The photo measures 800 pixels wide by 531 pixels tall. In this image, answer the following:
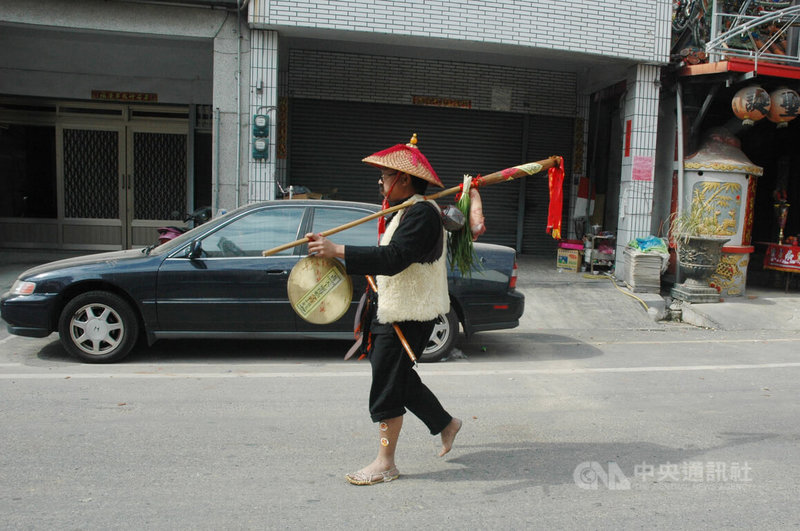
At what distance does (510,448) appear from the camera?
Result: 441 cm

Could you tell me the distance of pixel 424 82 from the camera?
12820mm

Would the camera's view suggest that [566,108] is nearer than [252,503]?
No

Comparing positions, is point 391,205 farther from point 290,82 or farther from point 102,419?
point 290,82

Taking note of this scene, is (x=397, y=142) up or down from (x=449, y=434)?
up

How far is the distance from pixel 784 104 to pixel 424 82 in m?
6.08

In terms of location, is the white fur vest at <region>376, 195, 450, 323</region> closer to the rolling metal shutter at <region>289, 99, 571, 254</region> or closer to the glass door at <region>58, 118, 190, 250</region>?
the rolling metal shutter at <region>289, 99, 571, 254</region>

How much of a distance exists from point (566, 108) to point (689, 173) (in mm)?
3309

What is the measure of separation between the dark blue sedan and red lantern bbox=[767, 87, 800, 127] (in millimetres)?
7346

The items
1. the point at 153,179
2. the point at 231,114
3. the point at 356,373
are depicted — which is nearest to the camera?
the point at 356,373

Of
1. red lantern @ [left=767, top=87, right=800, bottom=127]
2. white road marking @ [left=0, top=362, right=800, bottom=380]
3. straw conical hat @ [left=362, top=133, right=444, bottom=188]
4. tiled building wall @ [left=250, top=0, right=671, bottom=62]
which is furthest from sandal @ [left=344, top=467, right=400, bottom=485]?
red lantern @ [left=767, top=87, right=800, bottom=127]

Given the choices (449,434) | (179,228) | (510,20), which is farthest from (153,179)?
(449,434)

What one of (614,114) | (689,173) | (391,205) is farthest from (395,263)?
(614,114)

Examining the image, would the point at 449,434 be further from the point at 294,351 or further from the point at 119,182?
the point at 119,182
